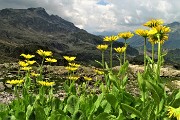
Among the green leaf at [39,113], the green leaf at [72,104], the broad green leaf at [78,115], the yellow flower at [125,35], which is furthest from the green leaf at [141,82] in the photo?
the yellow flower at [125,35]

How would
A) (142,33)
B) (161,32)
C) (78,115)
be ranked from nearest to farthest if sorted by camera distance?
(161,32) < (78,115) < (142,33)

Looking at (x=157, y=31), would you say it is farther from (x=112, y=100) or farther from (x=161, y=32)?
(x=112, y=100)

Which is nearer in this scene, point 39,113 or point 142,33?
point 39,113

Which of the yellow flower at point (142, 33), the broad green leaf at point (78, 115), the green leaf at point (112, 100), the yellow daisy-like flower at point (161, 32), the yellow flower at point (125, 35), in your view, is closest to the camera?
the yellow daisy-like flower at point (161, 32)

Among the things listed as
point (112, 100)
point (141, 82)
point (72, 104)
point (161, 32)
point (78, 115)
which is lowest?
point (78, 115)

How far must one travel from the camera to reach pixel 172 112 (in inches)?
158

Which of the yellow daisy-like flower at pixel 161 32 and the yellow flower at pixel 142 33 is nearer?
the yellow daisy-like flower at pixel 161 32

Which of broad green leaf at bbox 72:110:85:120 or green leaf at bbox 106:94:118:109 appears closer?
green leaf at bbox 106:94:118:109

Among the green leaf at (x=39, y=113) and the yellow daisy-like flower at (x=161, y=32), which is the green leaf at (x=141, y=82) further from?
the green leaf at (x=39, y=113)

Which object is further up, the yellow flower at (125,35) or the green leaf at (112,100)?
the yellow flower at (125,35)

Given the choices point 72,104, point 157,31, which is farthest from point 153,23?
point 72,104

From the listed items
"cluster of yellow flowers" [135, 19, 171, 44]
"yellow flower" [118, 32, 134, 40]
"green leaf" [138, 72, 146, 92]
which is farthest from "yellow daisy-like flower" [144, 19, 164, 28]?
"yellow flower" [118, 32, 134, 40]

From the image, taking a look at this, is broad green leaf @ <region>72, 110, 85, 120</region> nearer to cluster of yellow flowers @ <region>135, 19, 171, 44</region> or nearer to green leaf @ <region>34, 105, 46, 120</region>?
green leaf @ <region>34, 105, 46, 120</region>

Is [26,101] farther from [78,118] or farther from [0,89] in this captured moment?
[0,89]
